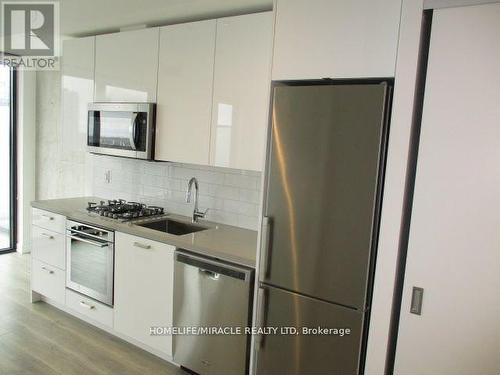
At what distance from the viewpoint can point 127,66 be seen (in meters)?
3.17

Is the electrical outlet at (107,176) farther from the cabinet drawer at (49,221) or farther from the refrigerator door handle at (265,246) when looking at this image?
the refrigerator door handle at (265,246)

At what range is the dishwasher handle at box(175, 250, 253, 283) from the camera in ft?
7.36

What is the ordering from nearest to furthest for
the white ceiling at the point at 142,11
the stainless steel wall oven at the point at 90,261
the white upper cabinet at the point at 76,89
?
the white ceiling at the point at 142,11 < the stainless steel wall oven at the point at 90,261 < the white upper cabinet at the point at 76,89

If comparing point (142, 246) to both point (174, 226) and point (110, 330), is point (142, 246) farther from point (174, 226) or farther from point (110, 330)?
point (110, 330)

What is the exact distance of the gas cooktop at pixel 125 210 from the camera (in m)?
3.12

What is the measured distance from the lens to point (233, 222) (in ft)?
10.1

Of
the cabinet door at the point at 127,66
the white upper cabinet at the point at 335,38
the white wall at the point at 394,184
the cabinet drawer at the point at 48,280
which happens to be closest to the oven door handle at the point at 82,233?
the cabinet drawer at the point at 48,280

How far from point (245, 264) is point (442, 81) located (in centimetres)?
139

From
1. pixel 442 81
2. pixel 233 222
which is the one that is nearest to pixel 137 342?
pixel 233 222

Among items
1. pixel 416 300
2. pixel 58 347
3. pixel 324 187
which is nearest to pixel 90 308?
pixel 58 347

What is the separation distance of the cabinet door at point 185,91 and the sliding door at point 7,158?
285cm

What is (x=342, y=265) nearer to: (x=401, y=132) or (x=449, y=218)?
(x=449, y=218)

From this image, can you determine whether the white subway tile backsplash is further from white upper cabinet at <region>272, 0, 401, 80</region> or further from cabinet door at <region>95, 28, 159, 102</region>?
white upper cabinet at <region>272, 0, 401, 80</region>

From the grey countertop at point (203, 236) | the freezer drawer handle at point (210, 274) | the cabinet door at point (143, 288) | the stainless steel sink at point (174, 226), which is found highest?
the grey countertop at point (203, 236)
